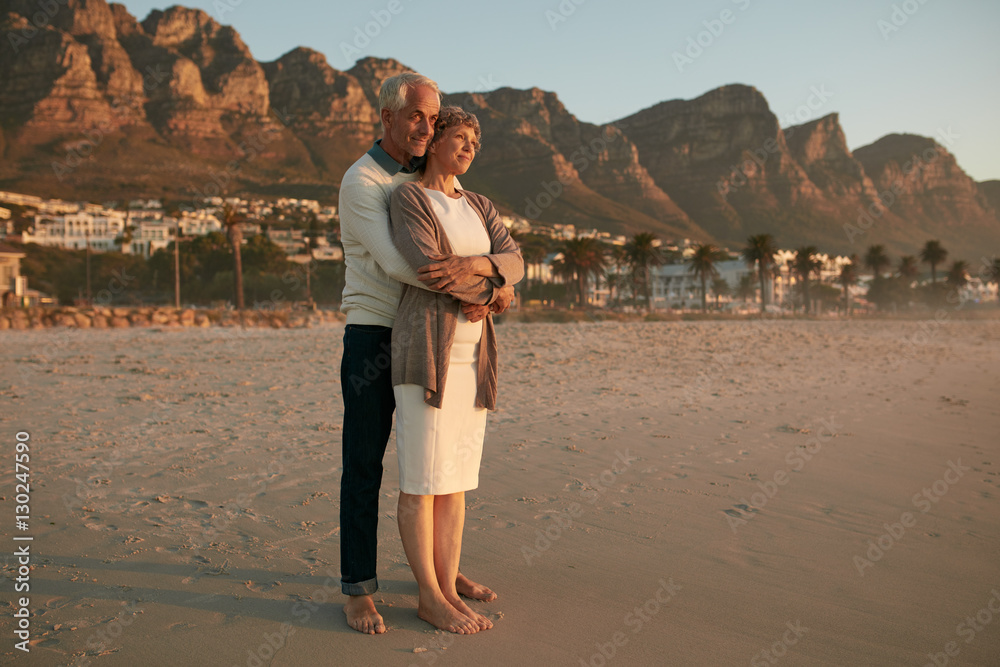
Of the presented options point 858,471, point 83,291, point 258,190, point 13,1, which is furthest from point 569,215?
point 858,471

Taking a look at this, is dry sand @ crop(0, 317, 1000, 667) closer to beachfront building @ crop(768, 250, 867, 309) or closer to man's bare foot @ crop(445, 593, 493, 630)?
man's bare foot @ crop(445, 593, 493, 630)

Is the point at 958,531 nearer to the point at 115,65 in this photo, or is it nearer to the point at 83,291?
the point at 83,291

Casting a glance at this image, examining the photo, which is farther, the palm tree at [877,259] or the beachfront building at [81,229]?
the palm tree at [877,259]

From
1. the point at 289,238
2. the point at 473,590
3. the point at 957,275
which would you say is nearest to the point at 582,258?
the point at 289,238

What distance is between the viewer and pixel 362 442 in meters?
2.46

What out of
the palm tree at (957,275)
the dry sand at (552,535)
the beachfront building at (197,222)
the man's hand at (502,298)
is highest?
the beachfront building at (197,222)

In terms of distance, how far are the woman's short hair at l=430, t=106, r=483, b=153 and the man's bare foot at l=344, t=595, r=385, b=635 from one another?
5.59 ft

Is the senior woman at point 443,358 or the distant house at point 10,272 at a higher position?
the distant house at point 10,272

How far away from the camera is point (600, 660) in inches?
85.5

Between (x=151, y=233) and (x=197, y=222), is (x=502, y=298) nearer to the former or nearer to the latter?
(x=151, y=233)

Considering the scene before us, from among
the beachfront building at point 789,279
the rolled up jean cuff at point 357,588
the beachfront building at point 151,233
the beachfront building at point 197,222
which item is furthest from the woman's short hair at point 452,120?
the beachfront building at point 789,279

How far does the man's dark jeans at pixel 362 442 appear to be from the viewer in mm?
2443

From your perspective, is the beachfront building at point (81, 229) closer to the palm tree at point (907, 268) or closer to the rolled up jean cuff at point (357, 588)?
the rolled up jean cuff at point (357, 588)

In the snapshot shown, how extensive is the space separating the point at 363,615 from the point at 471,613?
39 cm
